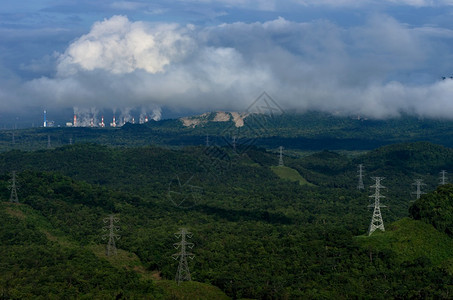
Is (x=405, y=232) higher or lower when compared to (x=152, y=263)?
higher

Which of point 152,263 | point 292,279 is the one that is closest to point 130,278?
point 152,263

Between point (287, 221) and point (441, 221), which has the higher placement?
point (441, 221)

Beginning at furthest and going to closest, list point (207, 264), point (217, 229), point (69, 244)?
1. point (217, 229)
2. point (69, 244)
3. point (207, 264)

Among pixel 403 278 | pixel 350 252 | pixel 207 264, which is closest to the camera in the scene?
pixel 403 278

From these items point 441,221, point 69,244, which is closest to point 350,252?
point 441,221

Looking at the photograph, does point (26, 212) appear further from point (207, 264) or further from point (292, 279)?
point (292, 279)

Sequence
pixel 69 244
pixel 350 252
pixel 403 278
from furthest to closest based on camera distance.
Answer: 1. pixel 69 244
2. pixel 350 252
3. pixel 403 278

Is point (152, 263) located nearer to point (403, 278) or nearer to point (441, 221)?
point (403, 278)

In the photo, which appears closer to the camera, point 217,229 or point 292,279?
point 292,279

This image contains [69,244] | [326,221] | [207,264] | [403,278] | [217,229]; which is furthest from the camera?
[326,221]
